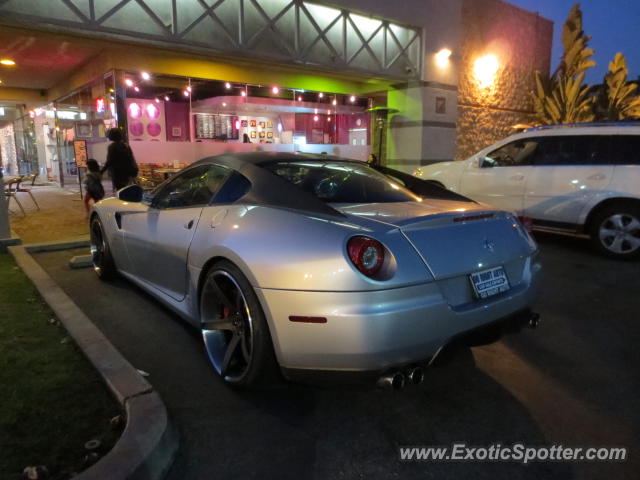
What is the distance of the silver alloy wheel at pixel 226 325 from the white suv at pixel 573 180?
5.56 meters

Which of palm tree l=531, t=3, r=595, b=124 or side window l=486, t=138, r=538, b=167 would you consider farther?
palm tree l=531, t=3, r=595, b=124

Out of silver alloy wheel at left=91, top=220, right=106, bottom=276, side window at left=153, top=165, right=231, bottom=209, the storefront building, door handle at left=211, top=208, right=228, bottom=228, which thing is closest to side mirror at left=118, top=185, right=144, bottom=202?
side window at left=153, top=165, right=231, bottom=209

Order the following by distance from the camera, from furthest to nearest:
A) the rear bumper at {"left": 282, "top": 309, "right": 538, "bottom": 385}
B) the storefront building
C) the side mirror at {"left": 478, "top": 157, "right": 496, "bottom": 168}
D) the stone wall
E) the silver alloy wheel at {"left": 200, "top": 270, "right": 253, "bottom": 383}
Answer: the stone wall < the storefront building < the side mirror at {"left": 478, "top": 157, "right": 496, "bottom": 168} < the silver alloy wheel at {"left": 200, "top": 270, "right": 253, "bottom": 383} < the rear bumper at {"left": 282, "top": 309, "right": 538, "bottom": 385}

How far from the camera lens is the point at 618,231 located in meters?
6.16

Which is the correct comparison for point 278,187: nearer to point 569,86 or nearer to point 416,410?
point 416,410

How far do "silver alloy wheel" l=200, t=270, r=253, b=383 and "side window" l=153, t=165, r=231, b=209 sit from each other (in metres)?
0.67

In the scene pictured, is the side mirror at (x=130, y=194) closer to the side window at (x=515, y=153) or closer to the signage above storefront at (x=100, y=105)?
the side window at (x=515, y=153)

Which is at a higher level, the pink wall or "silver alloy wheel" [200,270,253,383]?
the pink wall

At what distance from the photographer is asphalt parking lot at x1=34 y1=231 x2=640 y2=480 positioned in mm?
2139

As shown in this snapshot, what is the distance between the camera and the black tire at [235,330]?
2.45m

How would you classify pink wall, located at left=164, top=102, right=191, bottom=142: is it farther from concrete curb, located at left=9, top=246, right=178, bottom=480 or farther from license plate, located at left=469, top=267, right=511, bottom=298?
license plate, located at left=469, top=267, right=511, bottom=298

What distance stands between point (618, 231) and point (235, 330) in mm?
5690

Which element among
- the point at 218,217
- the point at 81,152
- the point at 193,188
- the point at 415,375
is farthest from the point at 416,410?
the point at 81,152

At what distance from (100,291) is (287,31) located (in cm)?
709
